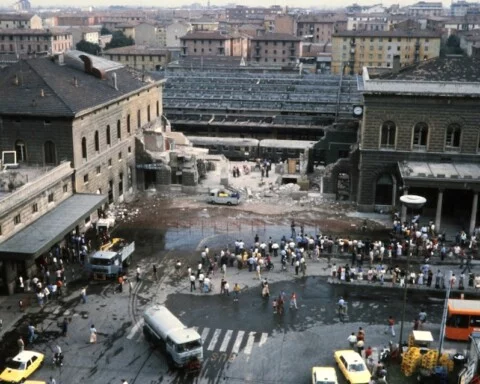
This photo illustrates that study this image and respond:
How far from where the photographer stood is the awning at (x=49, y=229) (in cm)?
4225

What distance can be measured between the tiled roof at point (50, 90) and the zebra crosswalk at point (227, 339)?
2357 centimetres

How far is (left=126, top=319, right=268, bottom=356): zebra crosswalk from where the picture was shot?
1423 inches

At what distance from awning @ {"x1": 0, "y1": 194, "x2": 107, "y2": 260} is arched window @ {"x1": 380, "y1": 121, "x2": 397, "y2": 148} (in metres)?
26.2

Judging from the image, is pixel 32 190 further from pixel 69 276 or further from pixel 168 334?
pixel 168 334

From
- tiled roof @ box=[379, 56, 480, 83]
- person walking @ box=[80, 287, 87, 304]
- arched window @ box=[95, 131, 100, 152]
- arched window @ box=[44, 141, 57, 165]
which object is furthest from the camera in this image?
arched window @ box=[95, 131, 100, 152]

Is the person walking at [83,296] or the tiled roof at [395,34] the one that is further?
the tiled roof at [395,34]

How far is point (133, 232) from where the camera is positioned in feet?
184

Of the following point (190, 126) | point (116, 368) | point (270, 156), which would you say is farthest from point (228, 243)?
point (190, 126)

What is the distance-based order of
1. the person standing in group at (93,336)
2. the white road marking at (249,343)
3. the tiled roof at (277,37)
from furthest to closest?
the tiled roof at (277,37) → the person standing in group at (93,336) → the white road marking at (249,343)

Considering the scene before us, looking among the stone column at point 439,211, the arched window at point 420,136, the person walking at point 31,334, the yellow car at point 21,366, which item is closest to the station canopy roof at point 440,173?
the stone column at point 439,211

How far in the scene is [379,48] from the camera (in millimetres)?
155625

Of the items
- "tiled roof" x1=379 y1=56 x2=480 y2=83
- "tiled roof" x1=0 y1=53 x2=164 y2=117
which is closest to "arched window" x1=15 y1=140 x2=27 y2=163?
"tiled roof" x1=0 y1=53 x2=164 y2=117

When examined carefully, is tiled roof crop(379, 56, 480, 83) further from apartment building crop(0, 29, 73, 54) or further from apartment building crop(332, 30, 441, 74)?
apartment building crop(0, 29, 73, 54)

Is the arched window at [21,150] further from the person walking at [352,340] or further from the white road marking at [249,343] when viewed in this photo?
the person walking at [352,340]
